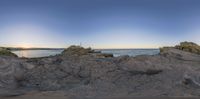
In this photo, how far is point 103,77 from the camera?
23.6 ft

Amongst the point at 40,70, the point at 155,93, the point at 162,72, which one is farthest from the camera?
the point at 40,70

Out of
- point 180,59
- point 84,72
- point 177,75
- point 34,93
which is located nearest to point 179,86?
point 177,75

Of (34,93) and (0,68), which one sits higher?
(0,68)

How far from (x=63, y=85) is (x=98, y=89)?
78 centimetres

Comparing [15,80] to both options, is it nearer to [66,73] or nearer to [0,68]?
[0,68]

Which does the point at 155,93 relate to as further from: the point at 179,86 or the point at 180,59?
the point at 180,59

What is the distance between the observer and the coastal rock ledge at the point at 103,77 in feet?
21.9

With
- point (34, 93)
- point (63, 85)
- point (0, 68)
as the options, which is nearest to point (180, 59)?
point (63, 85)

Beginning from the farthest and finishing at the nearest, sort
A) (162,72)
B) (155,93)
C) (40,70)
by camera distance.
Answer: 1. (40,70)
2. (162,72)
3. (155,93)

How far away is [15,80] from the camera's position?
289 inches

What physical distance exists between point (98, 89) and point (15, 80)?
179cm

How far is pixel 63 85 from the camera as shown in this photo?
7.16 m

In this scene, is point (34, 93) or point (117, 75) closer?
point (34, 93)

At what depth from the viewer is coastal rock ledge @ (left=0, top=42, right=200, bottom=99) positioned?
667 cm
